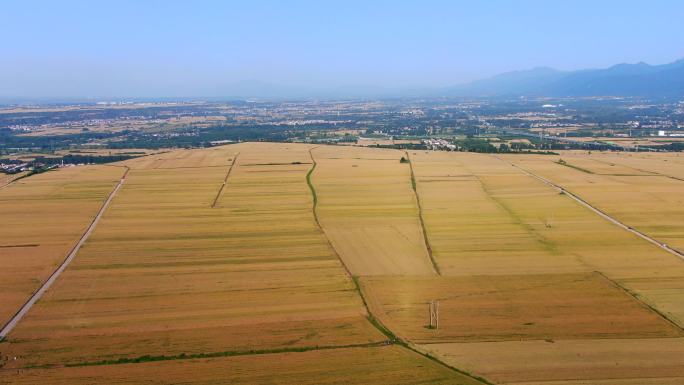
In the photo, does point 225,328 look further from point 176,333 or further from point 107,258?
point 107,258

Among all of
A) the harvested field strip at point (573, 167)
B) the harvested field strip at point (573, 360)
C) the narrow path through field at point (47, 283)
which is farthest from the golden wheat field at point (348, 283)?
the harvested field strip at point (573, 167)

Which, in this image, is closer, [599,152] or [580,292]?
[580,292]

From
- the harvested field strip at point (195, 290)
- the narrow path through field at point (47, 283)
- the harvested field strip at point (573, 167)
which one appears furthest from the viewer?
the harvested field strip at point (573, 167)

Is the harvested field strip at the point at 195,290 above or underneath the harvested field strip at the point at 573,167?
underneath

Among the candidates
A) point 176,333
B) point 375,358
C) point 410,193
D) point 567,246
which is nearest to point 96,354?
point 176,333

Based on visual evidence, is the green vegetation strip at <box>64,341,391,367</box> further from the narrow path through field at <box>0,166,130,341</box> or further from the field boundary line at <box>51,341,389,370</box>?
the narrow path through field at <box>0,166,130,341</box>

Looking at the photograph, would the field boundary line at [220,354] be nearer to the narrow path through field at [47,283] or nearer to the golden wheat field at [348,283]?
the golden wheat field at [348,283]

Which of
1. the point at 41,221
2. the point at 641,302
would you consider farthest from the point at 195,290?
the point at 641,302

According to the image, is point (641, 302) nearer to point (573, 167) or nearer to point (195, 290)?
point (195, 290)
